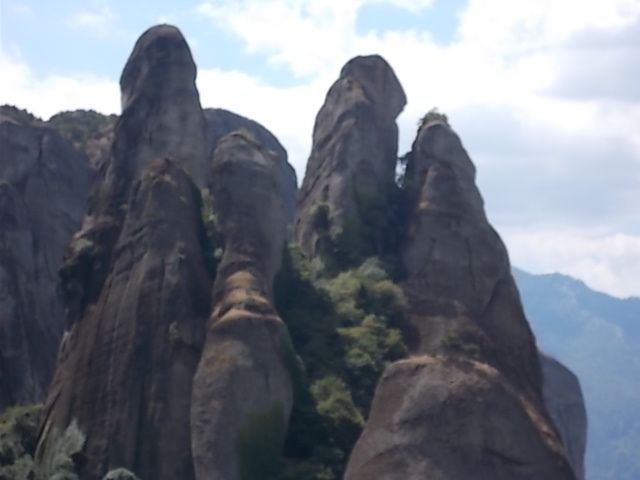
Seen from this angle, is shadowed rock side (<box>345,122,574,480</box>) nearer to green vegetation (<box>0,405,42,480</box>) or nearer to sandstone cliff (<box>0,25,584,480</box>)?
sandstone cliff (<box>0,25,584,480</box>)

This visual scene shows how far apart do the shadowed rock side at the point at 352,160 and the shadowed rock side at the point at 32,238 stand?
20.8m

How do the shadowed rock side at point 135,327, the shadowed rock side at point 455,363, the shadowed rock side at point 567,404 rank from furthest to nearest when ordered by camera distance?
the shadowed rock side at point 567,404 → the shadowed rock side at point 135,327 → the shadowed rock side at point 455,363

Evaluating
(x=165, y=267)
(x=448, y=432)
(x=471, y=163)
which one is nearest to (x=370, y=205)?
(x=471, y=163)

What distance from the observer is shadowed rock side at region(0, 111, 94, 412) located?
81875 mm

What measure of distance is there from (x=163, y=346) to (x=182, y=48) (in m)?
17.4

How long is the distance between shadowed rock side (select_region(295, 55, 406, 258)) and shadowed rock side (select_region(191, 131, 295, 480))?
30.9ft

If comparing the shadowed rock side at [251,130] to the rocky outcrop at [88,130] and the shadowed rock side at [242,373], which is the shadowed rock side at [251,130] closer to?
the rocky outcrop at [88,130]

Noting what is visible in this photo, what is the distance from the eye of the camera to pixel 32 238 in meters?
88.6

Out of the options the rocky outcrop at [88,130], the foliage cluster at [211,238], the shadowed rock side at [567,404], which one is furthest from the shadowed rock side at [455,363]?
the rocky outcrop at [88,130]

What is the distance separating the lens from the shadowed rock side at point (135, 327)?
4988 cm

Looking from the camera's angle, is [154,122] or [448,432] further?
→ [154,122]

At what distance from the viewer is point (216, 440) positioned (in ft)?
153

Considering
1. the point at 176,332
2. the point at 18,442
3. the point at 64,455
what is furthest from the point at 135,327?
the point at 18,442

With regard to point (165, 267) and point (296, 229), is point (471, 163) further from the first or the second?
point (165, 267)
